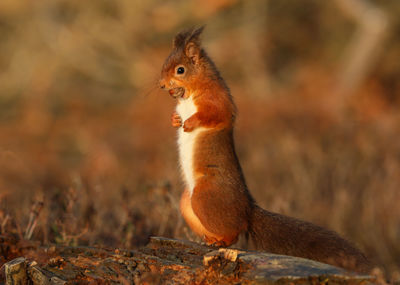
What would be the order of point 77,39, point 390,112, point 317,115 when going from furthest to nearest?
point 77,39
point 390,112
point 317,115

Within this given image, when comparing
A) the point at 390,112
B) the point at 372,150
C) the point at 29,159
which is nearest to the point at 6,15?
the point at 29,159

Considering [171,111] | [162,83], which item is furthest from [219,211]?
[171,111]

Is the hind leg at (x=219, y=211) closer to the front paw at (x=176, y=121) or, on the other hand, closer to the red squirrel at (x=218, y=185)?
Result: the red squirrel at (x=218, y=185)

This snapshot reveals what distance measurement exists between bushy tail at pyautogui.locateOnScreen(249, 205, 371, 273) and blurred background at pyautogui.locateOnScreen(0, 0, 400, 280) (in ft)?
2.62

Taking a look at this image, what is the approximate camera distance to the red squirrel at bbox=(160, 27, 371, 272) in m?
3.02

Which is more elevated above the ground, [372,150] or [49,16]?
[49,16]

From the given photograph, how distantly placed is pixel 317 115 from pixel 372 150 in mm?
2600

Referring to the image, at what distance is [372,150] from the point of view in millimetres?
7977

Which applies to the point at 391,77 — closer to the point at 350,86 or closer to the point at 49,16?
the point at 350,86

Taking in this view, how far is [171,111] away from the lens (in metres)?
11.6

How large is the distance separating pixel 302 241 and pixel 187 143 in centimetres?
91

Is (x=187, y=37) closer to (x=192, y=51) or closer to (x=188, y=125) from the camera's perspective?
(x=192, y=51)

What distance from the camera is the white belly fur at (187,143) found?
339 centimetres

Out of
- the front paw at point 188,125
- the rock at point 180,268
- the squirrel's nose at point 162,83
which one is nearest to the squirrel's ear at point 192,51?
the squirrel's nose at point 162,83
